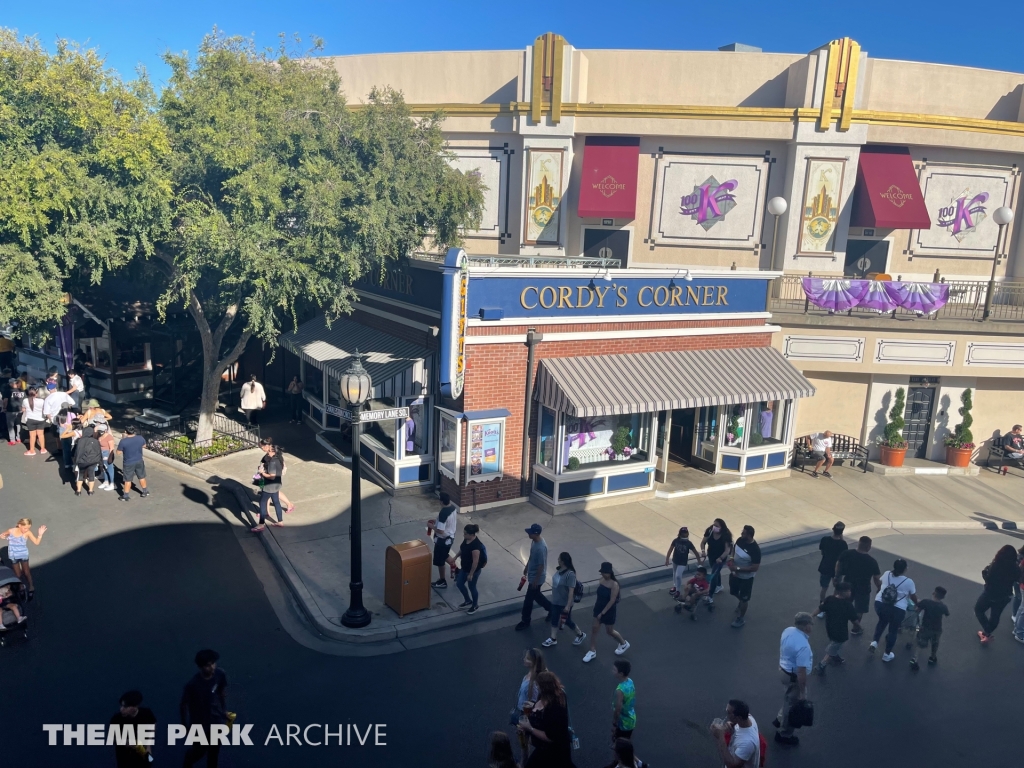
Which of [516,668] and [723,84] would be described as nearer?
[516,668]

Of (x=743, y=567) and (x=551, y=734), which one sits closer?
(x=551, y=734)

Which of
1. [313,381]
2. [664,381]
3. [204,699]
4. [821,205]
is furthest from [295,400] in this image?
[821,205]

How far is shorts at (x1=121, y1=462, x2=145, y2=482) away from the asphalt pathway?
187 cm

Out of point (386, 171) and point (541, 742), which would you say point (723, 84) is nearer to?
point (386, 171)

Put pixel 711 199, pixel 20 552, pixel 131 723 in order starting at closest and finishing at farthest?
pixel 131 723 → pixel 20 552 → pixel 711 199

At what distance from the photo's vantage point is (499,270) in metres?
13.5

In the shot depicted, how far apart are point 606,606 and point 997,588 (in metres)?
5.44

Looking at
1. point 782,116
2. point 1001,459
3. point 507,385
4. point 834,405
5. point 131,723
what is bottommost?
point 1001,459

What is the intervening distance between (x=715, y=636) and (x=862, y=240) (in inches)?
641

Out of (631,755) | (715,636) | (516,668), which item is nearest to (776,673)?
(715,636)

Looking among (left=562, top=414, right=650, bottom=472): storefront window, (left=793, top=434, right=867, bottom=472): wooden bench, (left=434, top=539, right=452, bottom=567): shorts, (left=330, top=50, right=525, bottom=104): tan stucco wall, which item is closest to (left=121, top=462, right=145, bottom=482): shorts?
(left=434, top=539, right=452, bottom=567): shorts

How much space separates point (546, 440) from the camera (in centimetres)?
1477

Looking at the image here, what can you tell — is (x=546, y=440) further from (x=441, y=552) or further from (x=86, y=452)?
(x=86, y=452)

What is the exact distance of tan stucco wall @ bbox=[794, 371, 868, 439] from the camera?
1881 cm
